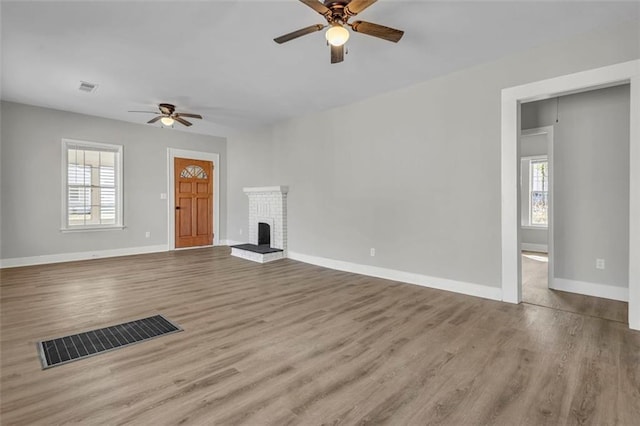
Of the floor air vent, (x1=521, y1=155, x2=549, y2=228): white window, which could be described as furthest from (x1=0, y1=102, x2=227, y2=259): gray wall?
(x1=521, y1=155, x2=549, y2=228): white window

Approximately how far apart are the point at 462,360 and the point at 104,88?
5604 millimetres

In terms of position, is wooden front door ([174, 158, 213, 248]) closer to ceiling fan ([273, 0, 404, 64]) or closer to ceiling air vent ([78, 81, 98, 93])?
ceiling air vent ([78, 81, 98, 93])

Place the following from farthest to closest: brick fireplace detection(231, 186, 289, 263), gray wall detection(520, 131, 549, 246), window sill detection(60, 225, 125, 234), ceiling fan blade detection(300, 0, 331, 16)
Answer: gray wall detection(520, 131, 549, 246) → brick fireplace detection(231, 186, 289, 263) → window sill detection(60, 225, 125, 234) → ceiling fan blade detection(300, 0, 331, 16)

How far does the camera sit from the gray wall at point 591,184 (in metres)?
3.59

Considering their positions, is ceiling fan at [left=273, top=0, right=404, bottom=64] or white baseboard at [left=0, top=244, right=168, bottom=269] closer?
ceiling fan at [left=273, top=0, right=404, bottom=64]

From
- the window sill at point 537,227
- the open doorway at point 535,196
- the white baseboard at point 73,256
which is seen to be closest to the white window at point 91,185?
the white baseboard at point 73,256

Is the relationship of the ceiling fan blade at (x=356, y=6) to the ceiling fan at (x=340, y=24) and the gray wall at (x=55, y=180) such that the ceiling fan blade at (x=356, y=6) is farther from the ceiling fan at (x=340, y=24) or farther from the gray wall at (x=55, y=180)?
the gray wall at (x=55, y=180)

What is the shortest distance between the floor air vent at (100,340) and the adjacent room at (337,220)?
0.03 meters

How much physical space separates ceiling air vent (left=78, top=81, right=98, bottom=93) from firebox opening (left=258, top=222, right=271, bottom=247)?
378 cm

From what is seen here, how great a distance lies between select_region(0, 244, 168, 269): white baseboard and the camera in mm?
5440

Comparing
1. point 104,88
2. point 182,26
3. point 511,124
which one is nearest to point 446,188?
point 511,124

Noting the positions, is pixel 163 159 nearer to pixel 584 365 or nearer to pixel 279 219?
pixel 279 219

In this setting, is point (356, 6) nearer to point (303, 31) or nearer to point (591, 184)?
point (303, 31)

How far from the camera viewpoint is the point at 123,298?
3.79m
